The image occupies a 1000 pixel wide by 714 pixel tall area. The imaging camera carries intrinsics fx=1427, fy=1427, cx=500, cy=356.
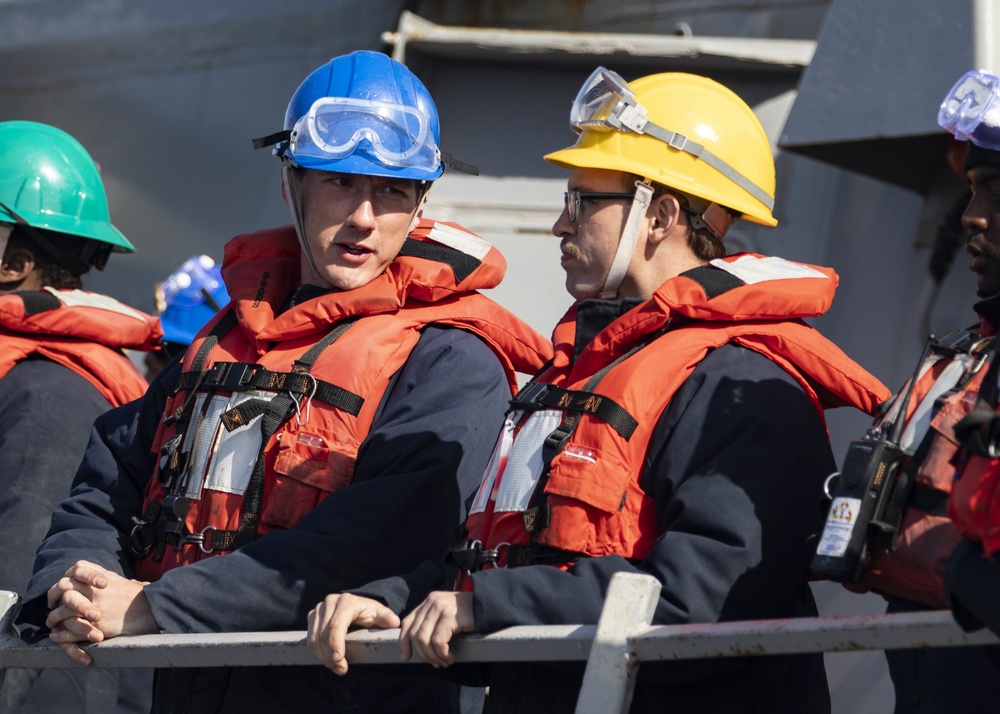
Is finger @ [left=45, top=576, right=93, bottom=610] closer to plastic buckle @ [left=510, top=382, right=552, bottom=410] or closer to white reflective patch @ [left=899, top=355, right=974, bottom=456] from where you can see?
plastic buckle @ [left=510, top=382, right=552, bottom=410]

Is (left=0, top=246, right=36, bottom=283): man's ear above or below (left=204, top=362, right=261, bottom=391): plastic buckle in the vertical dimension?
below

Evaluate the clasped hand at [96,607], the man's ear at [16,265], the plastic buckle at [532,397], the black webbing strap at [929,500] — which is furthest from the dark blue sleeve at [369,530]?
the man's ear at [16,265]

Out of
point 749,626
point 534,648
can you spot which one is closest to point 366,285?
point 534,648

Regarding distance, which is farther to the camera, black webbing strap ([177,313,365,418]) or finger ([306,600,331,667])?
black webbing strap ([177,313,365,418])

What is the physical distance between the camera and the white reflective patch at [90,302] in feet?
14.5

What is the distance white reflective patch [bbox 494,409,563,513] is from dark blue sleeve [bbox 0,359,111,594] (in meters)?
1.66

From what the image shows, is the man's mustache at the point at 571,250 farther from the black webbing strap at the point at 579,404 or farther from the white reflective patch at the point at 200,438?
the white reflective patch at the point at 200,438

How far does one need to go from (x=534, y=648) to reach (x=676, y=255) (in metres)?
1.06

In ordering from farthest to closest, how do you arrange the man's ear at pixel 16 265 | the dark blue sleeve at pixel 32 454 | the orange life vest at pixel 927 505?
the man's ear at pixel 16 265, the dark blue sleeve at pixel 32 454, the orange life vest at pixel 927 505

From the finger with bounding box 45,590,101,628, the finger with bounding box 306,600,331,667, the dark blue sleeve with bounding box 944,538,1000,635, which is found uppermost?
the dark blue sleeve with bounding box 944,538,1000,635

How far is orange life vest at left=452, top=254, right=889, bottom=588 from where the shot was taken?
268 centimetres

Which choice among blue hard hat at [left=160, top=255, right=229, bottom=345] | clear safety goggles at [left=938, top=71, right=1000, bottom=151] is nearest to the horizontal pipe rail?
clear safety goggles at [left=938, top=71, right=1000, bottom=151]

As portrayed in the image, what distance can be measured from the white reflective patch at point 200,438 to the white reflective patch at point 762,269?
1166mm

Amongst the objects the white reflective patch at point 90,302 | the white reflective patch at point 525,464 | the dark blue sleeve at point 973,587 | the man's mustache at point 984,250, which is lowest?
the white reflective patch at point 90,302
